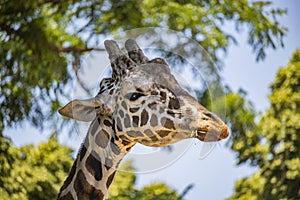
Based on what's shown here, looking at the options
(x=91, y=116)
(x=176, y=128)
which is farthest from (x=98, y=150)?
(x=176, y=128)

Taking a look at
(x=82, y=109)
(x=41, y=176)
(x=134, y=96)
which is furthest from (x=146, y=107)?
(x=41, y=176)

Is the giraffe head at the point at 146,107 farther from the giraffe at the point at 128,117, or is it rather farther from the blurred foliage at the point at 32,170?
the blurred foliage at the point at 32,170

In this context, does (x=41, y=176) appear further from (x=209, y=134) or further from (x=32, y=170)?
(x=209, y=134)

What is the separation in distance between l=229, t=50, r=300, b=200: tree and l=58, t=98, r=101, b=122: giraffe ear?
9.53 feet

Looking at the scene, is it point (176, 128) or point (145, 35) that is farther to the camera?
point (145, 35)

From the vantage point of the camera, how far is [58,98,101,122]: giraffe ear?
2.30 m

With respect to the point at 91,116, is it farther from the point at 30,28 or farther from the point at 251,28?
the point at 251,28

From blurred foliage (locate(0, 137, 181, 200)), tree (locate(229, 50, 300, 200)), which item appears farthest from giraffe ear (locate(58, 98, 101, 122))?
tree (locate(229, 50, 300, 200))

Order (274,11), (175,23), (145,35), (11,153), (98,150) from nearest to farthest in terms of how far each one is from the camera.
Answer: (98,150), (145,35), (11,153), (175,23), (274,11)

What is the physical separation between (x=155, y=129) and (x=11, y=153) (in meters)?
2.68

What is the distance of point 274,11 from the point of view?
18.2 ft

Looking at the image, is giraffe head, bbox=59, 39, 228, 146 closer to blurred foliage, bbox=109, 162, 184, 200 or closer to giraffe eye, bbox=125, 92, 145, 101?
giraffe eye, bbox=125, 92, 145, 101

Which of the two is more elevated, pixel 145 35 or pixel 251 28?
pixel 145 35

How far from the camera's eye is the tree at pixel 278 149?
5086mm
